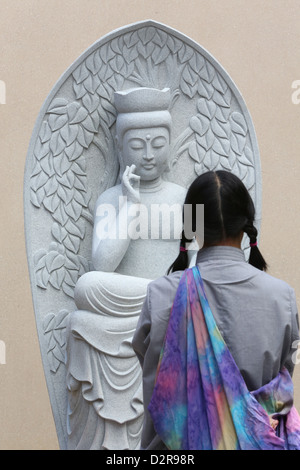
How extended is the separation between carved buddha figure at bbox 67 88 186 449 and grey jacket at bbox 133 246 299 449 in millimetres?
1713

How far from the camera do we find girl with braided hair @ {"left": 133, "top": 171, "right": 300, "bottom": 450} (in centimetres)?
225

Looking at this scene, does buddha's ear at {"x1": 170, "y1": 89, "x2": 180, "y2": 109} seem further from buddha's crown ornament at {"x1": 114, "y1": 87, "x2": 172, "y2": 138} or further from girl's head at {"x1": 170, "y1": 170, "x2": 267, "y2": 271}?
girl's head at {"x1": 170, "y1": 170, "x2": 267, "y2": 271}

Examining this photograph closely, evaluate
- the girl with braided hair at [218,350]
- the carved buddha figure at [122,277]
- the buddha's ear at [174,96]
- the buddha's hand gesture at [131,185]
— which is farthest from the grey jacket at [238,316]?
the buddha's ear at [174,96]

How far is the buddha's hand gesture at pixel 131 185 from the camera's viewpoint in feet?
13.9

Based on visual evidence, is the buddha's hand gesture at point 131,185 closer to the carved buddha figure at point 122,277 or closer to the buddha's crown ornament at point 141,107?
the carved buddha figure at point 122,277

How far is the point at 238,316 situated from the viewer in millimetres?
2283

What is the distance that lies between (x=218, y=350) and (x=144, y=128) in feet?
7.16

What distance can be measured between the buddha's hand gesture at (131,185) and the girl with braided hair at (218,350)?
188 centimetres

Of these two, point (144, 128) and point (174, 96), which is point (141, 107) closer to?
point (144, 128)

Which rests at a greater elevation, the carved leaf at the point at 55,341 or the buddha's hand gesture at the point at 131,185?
the buddha's hand gesture at the point at 131,185

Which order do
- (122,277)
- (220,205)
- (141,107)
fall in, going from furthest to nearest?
(141,107), (122,277), (220,205)

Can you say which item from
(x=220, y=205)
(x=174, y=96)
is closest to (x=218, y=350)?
(x=220, y=205)

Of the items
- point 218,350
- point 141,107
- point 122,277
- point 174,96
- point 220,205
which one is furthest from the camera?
point 174,96
